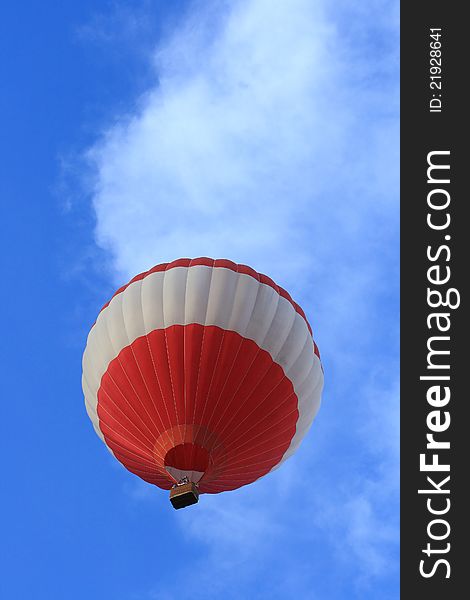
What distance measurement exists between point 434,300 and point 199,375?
4.11m

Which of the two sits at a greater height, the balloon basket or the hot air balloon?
the hot air balloon

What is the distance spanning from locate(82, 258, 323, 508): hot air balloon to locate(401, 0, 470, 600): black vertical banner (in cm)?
309

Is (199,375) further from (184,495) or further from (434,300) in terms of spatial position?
(434,300)

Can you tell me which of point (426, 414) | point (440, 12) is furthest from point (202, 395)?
point (440, 12)

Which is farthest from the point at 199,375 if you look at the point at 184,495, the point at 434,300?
the point at 434,300

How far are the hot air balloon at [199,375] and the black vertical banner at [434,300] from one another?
3.09 metres

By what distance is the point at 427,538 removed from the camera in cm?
1580

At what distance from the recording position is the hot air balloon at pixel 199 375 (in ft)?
61.3

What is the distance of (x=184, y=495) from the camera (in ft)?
61.0

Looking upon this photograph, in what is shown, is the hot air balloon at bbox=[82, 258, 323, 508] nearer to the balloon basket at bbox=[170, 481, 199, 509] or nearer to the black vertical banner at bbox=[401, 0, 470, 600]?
the balloon basket at bbox=[170, 481, 199, 509]

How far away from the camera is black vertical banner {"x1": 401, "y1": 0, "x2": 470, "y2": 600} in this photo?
15.8 metres

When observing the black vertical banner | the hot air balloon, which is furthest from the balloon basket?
the black vertical banner

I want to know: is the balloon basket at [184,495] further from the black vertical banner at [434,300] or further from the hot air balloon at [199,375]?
the black vertical banner at [434,300]

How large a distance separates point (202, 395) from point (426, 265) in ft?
13.9
